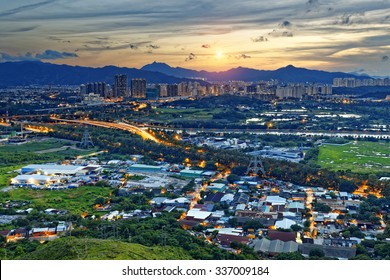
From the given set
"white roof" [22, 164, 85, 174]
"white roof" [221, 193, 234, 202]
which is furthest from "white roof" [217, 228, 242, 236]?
"white roof" [22, 164, 85, 174]

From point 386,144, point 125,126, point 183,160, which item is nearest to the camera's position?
point 183,160

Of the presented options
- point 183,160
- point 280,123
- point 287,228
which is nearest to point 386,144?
point 280,123

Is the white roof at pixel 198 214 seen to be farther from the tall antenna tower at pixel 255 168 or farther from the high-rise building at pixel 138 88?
the high-rise building at pixel 138 88

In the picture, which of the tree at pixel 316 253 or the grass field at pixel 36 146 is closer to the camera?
the tree at pixel 316 253

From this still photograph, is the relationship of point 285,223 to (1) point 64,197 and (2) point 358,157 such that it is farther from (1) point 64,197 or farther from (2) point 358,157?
(2) point 358,157

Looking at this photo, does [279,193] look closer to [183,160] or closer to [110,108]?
[183,160]

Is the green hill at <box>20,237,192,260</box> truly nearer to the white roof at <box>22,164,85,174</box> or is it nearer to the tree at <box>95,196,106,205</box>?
the tree at <box>95,196,106,205</box>

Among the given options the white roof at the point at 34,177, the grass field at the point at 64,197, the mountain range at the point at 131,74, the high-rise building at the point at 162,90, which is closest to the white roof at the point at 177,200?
the grass field at the point at 64,197

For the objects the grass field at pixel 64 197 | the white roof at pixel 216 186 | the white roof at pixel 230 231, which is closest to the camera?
the white roof at pixel 230 231
